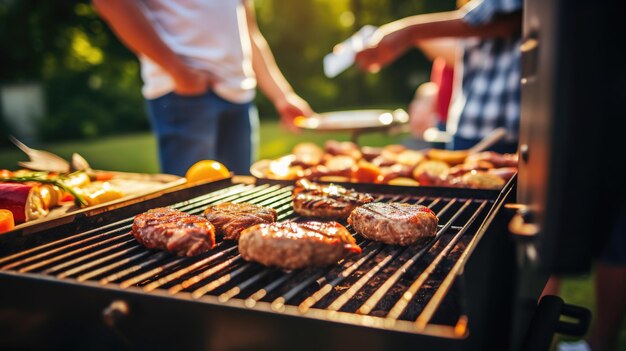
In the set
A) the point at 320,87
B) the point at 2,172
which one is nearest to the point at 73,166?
the point at 2,172

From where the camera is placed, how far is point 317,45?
28172 millimetres

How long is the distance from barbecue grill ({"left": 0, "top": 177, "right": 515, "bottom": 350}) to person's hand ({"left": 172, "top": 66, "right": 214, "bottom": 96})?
1474 millimetres

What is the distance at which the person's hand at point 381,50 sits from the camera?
4164mm

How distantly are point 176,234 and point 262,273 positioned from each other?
0.37 m

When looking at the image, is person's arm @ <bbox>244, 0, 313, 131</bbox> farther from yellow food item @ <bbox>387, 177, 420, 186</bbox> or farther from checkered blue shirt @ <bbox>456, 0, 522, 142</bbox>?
yellow food item @ <bbox>387, 177, 420, 186</bbox>

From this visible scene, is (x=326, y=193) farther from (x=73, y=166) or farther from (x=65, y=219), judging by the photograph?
(x=73, y=166)

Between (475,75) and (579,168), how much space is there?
3651 mm

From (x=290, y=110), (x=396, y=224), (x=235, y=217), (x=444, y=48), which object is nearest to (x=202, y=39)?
(x=290, y=110)

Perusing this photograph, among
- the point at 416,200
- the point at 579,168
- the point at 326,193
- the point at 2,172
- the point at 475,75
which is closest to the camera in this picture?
the point at 579,168

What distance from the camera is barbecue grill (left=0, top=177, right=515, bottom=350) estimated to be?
109 cm

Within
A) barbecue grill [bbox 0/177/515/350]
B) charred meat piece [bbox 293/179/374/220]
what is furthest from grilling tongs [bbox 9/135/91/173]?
charred meat piece [bbox 293/179/374/220]

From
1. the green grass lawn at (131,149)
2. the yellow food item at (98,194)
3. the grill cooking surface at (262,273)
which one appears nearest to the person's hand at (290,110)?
the yellow food item at (98,194)

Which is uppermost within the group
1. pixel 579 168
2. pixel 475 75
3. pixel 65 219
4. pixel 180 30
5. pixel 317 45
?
pixel 317 45

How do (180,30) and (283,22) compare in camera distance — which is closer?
(180,30)
